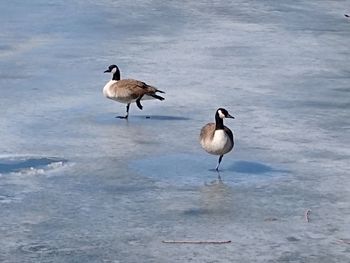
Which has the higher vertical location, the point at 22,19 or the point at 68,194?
the point at 68,194

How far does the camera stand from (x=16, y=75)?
12453mm

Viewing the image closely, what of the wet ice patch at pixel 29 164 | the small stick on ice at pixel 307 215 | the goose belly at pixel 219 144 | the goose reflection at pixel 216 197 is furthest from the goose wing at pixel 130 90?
the small stick on ice at pixel 307 215

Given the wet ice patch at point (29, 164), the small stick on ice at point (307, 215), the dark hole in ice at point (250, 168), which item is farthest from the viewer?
the dark hole in ice at point (250, 168)

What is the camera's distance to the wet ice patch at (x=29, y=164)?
8374 millimetres

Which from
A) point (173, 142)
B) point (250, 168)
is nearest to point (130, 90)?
point (173, 142)

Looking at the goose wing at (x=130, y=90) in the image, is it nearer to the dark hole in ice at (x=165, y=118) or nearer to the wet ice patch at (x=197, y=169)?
the dark hole in ice at (x=165, y=118)

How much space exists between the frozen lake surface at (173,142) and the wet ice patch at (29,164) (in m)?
0.02

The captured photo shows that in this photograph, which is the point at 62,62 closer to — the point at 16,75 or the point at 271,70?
the point at 16,75

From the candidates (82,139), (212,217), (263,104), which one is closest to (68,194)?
(212,217)

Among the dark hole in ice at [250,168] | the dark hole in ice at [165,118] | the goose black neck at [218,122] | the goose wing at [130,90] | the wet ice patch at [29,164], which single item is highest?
the goose black neck at [218,122]

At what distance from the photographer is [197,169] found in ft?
28.1

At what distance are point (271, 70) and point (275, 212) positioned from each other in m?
5.97

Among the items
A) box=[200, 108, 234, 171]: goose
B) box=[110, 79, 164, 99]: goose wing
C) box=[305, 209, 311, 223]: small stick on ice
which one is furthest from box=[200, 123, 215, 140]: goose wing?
box=[110, 79, 164, 99]: goose wing

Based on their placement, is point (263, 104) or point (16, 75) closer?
point (263, 104)
